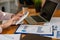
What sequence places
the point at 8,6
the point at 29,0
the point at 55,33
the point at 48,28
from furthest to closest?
the point at 8,6 < the point at 29,0 < the point at 48,28 < the point at 55,33

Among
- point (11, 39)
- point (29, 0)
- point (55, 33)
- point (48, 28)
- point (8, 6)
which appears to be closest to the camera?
point (11, 39)

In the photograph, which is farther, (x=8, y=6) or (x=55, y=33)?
(x=8, y=6)

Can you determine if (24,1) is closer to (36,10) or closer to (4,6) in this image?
(36,10)

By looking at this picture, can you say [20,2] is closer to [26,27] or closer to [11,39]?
[26,27]

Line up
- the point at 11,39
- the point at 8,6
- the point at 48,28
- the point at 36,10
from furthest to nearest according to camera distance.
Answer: the point at 8,6 < the point at 36,10 < the point at 48,28 < the point at 11,39

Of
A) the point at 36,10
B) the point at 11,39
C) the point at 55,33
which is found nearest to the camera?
the point at 11,39

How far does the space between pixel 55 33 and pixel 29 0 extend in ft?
4.24

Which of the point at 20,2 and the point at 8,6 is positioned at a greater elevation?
the point at 20,2

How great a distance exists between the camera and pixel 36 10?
1.97 metres

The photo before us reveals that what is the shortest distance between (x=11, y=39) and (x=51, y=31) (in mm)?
342

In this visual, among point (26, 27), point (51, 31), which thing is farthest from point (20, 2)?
point (51, 31)

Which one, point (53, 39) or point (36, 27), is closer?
point (53, 39)

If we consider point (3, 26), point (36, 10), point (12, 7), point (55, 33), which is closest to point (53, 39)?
point (55, 33)

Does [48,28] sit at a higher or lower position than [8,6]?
higher
